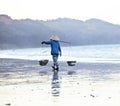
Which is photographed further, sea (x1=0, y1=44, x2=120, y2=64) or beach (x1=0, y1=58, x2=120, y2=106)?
sea (x1=0, y1=44, x2=120, y2=64)

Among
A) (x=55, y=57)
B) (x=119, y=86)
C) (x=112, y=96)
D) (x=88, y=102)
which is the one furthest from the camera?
(x=55, y=57)

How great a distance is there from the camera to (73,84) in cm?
2222

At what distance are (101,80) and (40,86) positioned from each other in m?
3.66

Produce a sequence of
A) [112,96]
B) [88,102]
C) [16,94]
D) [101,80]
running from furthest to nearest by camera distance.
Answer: [101,80] → [16,94] → [112,96] → [88,102]

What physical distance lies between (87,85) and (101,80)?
7.64 feet

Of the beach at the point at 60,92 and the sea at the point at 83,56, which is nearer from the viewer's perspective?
the beach at the point at 60,92

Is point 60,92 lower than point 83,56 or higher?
lower

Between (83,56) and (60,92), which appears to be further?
(83,56)

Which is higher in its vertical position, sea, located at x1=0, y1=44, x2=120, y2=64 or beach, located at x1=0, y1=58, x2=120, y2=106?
sea, located at x1=0, y1=44, x2=120, y2=64

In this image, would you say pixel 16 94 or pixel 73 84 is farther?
pixel 73 84

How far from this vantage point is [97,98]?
17.2 meters

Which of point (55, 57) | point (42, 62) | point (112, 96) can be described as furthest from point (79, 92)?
point (42, 62)

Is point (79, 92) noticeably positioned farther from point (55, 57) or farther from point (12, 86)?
point (55, 57)

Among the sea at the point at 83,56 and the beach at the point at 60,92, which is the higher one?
the sea at the point at 83,56
